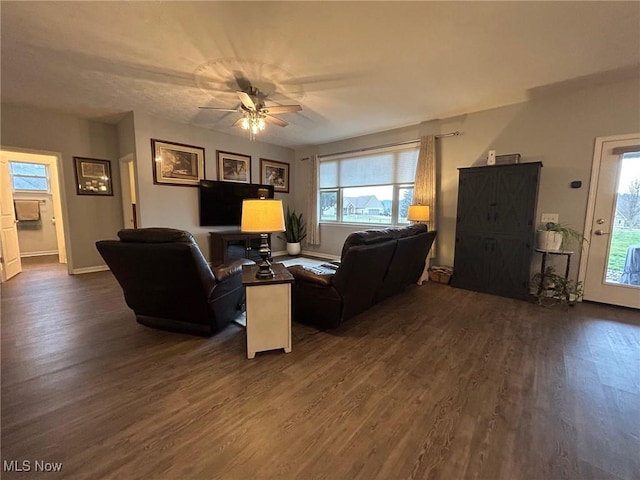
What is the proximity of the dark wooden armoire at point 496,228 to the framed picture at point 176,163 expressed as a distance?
15.1ft

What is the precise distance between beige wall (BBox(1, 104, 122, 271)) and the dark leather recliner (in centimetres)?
324

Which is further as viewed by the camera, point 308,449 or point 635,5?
point 635,5

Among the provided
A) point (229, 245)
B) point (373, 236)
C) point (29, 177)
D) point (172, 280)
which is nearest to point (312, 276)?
point (373, 236)

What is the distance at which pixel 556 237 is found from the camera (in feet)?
10.8

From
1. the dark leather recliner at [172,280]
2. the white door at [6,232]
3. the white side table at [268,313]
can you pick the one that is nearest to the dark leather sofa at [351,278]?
the white side table at [268,313]

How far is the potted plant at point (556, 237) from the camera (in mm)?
3312

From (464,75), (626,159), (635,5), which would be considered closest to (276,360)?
(464,75)

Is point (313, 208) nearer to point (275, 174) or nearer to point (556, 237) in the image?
point (275, 174)

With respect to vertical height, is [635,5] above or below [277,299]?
above

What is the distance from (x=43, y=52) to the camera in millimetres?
2566

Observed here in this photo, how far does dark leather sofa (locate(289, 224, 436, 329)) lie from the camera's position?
7.78 feet

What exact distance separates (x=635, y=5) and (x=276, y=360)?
374 centimetres

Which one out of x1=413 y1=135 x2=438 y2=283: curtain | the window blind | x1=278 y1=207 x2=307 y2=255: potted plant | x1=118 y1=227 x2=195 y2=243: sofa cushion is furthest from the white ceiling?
x1=278 y1=207 x2=307 y2=255: potted plant

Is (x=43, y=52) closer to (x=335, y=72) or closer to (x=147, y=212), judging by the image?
(x=147, y=212)
